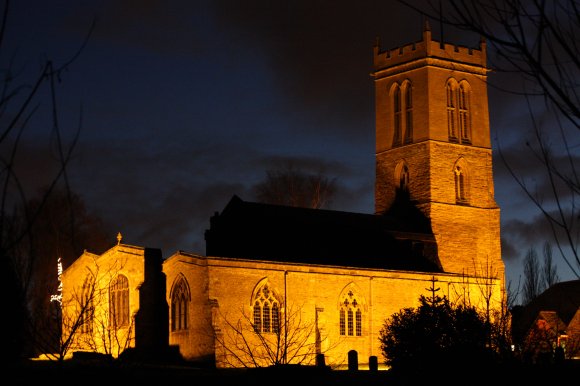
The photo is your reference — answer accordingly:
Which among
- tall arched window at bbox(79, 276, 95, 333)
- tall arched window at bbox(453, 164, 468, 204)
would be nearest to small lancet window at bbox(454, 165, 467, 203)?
tall arched window at bbox(453, 164, 468, 204)

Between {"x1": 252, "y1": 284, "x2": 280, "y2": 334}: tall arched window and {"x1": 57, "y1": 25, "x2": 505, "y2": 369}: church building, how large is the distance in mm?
54

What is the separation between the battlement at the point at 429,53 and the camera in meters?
62.0

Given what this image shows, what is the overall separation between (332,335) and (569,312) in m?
31.2

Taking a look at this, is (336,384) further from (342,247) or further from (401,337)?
(342,247)

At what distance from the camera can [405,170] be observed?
62562 mm

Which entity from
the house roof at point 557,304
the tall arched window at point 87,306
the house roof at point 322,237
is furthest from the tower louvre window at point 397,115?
the tall arched window at point 87,306

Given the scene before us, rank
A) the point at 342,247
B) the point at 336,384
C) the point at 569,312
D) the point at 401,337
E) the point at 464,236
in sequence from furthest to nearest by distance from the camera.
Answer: the point at 569,312, the point at 464,236, the point at 342,247, the point at 401,337, the point at 336,384

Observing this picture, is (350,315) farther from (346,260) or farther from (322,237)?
(322,237)

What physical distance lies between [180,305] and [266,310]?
14.3ft

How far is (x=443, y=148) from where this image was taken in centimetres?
6162

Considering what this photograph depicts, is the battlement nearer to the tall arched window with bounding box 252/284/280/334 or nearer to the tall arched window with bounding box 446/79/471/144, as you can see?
the tall arched window with bounding box 446/79/471/144

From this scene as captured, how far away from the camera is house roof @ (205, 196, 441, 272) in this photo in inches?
2104

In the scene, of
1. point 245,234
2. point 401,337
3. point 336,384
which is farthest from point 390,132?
point 336,384

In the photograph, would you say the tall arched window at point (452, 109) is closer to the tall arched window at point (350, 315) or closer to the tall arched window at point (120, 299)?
the tall arched window at point (350, 315)
